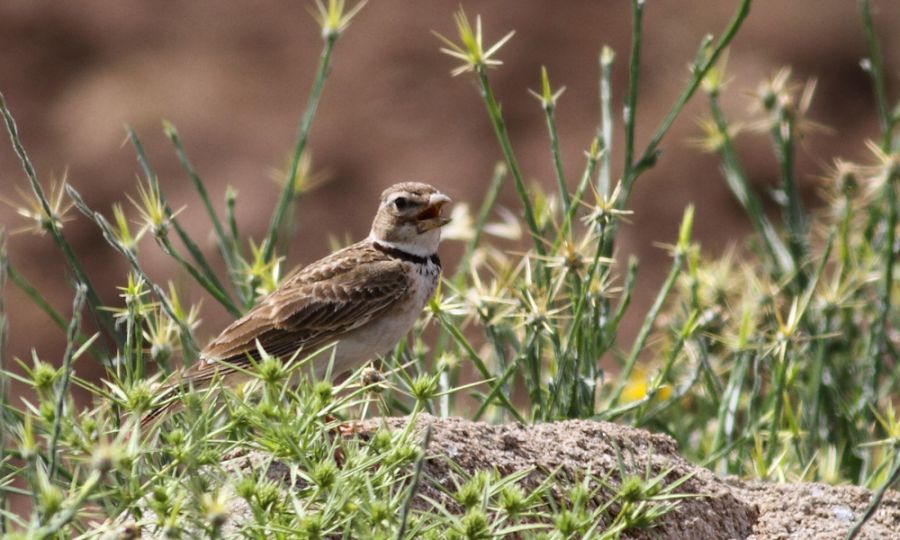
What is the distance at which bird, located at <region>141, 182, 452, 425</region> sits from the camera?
4.83m

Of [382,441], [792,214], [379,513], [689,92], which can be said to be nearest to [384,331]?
[689,92]

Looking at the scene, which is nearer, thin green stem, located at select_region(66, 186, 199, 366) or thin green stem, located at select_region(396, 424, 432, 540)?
thin green stem, located at select_region(396, 424, 432, 540)

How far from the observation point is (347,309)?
4.91 meters

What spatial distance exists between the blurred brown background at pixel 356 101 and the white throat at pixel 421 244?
15.9 feet

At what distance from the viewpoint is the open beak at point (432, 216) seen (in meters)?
5.04

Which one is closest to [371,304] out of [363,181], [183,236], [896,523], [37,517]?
[183,236]

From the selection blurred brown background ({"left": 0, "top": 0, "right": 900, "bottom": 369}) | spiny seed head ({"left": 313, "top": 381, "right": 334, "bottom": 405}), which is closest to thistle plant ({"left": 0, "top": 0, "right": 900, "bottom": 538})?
spiny seed head ({"left": 313, "top": 381, "right": 334, "bottom": 405})

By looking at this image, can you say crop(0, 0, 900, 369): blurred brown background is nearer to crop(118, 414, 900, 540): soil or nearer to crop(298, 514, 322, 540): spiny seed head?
crop(118, 414, 900, 540): soil

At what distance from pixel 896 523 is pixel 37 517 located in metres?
2.36

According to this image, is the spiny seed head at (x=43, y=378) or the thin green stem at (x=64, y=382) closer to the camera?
the thin green stem at (x=64, y=382)

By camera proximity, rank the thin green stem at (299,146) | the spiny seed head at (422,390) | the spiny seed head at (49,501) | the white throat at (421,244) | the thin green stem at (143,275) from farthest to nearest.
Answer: the white throat at (421,244)
the thin green stem at (299,146)
the thin green stem at (143,275)
the spiny seed head at (422,390)
the spiny seed head at (49,501)

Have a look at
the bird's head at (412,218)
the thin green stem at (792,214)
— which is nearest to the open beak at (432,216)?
the bird's head at (412,218)

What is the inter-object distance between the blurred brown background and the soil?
19.4 feet

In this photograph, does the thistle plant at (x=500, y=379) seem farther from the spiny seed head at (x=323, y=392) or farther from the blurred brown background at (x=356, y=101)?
the blurred brown background at (x=356, y=101)
